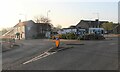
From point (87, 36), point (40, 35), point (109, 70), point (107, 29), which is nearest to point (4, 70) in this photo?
point (109, 70)

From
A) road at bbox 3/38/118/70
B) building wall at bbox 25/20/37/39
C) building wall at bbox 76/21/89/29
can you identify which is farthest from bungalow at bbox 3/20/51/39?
road at bbox 3/38/118/70

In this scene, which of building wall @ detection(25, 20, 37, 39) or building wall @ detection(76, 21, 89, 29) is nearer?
building wall @ detection(25, 20, 37, 39)

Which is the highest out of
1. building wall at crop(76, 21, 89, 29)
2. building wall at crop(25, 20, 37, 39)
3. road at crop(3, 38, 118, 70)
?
building wall at crop(76, 21, 89, 29)

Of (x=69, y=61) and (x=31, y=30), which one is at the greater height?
(x=31, y=30)

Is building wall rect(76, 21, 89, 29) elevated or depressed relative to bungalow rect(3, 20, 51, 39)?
elevated

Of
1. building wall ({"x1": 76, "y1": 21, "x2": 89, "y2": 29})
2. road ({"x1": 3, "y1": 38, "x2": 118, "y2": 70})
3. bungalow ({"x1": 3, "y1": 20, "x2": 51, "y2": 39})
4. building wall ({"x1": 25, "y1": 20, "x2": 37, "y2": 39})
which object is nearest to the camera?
road ({"x1": 3, "y1": 38, "x2": 118, "y2": 70})

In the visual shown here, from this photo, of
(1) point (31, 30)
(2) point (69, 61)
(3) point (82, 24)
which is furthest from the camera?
(3) point (82, 24)

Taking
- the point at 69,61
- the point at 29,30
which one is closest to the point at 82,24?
the point at 29,30

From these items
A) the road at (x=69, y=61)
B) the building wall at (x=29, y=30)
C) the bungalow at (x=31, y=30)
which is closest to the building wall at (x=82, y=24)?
the bungalow at (x=31, y=30)

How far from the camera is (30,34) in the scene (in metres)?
90.9

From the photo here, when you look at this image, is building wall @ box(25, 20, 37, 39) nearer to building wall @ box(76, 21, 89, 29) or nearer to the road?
building wall @ box(76, 21, 89, 29)

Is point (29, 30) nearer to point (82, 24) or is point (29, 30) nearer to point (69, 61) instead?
point (82, 24)

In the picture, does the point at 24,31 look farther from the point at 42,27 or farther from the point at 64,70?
the point at 64,70

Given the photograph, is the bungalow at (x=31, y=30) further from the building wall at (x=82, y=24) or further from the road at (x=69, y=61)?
the road at (x=69, y=61)
